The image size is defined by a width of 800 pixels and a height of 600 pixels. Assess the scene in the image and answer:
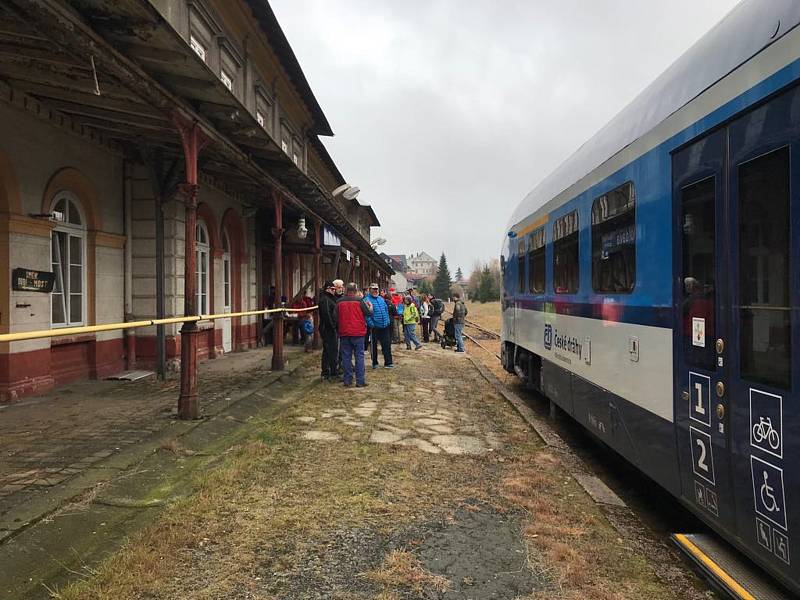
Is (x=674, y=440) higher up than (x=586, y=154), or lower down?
lower down

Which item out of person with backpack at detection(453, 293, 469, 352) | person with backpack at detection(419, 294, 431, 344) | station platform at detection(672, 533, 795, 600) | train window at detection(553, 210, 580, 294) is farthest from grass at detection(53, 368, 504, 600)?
person with backpack at detection(419, 294, 431, 344)

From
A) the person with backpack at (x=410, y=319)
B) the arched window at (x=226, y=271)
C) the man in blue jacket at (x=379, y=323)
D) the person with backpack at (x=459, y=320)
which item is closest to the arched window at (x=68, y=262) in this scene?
the arched window at (x=226, y=271)

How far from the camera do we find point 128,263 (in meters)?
9.77

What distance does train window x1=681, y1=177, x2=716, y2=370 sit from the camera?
2.95 m

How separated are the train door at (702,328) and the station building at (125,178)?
3.95 metres

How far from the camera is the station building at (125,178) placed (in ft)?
15.9

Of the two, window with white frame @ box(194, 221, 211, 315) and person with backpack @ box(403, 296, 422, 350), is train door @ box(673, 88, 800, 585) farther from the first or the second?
person with backpack @ box(403, 296, 422, 350)

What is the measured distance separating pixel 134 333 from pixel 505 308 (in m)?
6.68

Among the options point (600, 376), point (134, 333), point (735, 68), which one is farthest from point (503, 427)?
point (134, 333)

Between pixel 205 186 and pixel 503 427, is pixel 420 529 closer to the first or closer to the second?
pixel 503 427

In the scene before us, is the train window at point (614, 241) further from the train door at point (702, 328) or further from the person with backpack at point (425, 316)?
the person with backpack at point (425, 316)

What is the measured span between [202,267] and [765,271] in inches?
443

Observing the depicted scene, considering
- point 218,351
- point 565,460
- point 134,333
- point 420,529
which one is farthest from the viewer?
point 218,351

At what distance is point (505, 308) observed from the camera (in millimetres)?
10328
